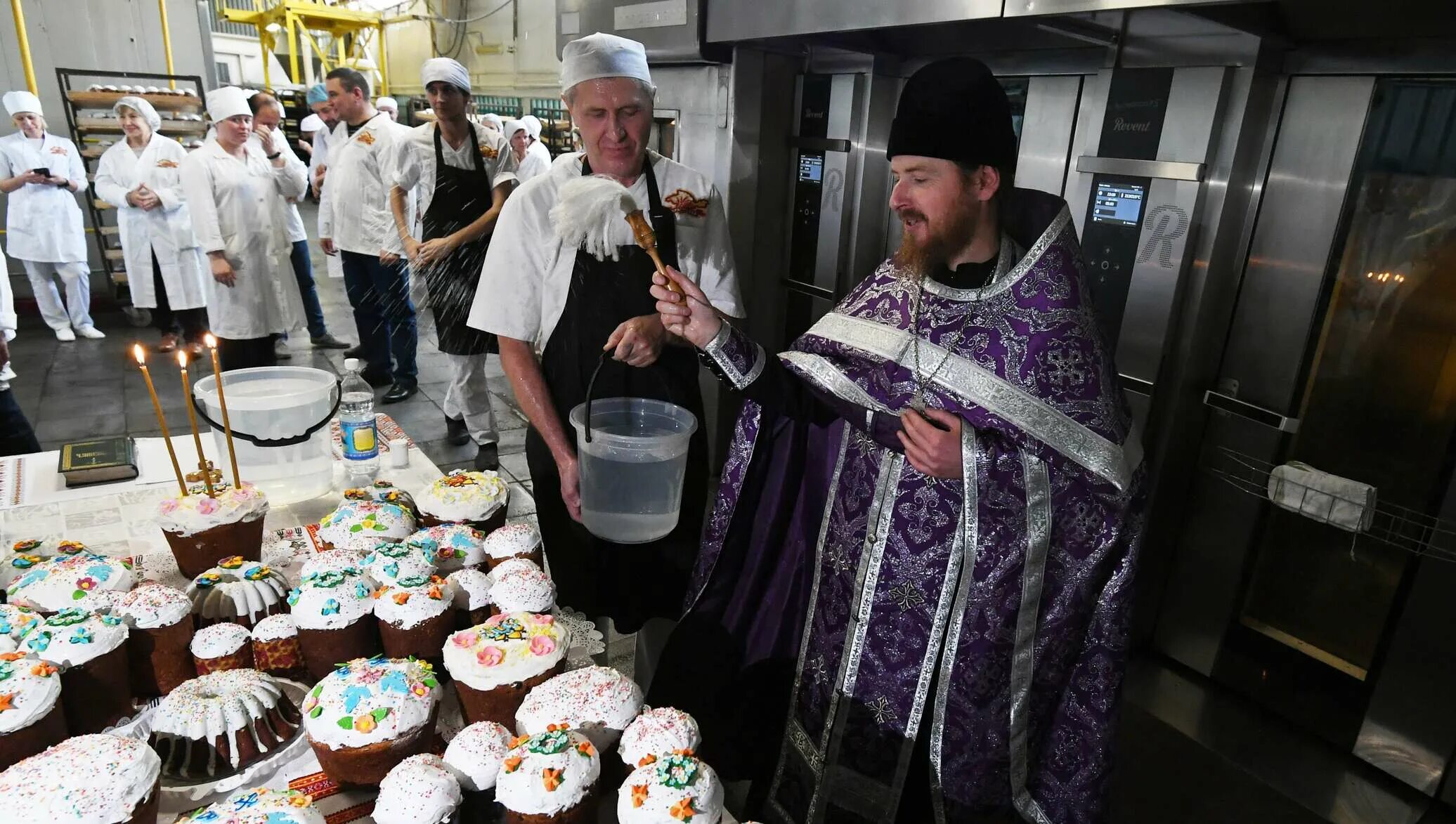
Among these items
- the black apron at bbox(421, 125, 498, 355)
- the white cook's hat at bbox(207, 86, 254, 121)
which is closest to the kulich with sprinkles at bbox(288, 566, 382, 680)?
the black apron at bbox(421, 125, 498, 355)

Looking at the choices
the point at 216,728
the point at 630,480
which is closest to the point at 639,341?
the point at 630,480

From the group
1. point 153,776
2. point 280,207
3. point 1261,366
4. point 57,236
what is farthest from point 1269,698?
point 57,236

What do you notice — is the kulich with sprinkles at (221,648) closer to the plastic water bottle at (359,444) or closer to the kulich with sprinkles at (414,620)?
the kulich with sprinkles at (414,620)

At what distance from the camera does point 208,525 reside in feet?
5.87

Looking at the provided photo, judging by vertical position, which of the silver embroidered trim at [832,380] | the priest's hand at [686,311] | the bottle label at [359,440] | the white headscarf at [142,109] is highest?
the white headscarf at [142,109]

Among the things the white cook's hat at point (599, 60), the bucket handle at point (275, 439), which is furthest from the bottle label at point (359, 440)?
the white cook's hat at point (599, 60)

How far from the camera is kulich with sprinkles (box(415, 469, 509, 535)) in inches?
79.6

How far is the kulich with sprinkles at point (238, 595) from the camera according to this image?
5.33 ft

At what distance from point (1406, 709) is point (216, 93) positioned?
639 cm

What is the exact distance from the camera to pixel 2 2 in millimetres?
7492

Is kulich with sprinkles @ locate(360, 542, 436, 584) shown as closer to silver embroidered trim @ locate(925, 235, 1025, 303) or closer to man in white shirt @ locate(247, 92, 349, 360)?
silver embroidered trim @ locate(925, 235, 1025, 303)

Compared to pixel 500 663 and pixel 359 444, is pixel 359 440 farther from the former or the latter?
pixel 500 663

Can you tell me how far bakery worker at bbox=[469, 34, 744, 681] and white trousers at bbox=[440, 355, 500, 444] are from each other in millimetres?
2556

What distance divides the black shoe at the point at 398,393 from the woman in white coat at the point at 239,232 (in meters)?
0.79
